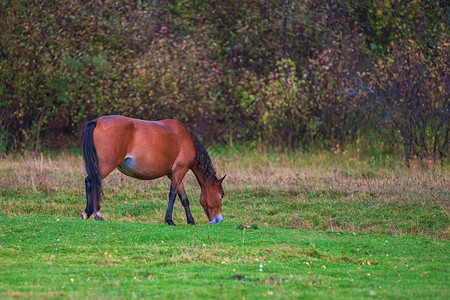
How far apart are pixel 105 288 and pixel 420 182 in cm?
938

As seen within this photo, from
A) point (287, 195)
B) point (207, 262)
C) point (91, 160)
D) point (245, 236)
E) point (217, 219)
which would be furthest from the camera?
point (287, 195)

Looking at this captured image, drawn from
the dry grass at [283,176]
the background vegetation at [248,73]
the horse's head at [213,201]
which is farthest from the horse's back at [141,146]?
the background vegetation at [248,73]

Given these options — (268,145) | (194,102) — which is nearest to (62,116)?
(194,102)

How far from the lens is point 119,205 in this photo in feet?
43.6

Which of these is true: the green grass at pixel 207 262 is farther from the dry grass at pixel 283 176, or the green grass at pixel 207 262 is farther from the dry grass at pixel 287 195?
the dry grass at pixel 283 176

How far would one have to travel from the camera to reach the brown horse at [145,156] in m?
10.8

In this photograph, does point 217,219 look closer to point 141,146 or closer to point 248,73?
point 141,146

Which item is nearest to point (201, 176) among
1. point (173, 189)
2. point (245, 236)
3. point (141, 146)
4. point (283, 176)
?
point (173, 189)

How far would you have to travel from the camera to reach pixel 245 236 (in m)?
9.70

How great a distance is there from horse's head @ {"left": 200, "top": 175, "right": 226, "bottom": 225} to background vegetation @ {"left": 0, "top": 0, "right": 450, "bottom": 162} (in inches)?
276

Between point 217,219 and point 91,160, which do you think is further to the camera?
point 217,219

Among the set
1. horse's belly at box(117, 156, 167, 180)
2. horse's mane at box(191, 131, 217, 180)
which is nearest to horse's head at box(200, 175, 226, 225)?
horse's mane at box(191, 131, 217, 180)

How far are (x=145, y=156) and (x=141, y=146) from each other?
19 cm

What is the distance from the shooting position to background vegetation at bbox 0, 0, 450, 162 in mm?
17516
